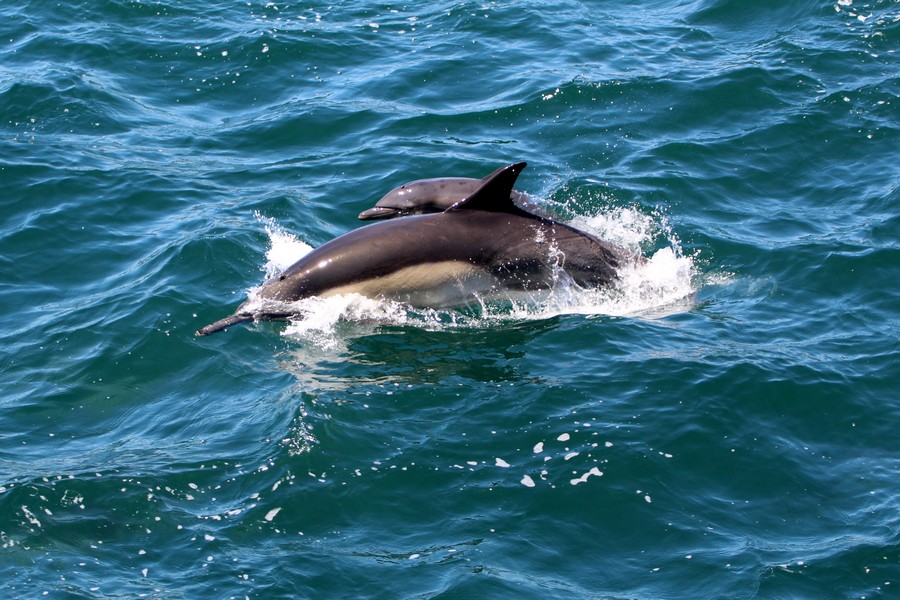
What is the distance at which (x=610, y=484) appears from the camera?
11.7m

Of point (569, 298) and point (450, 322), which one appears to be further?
point (569, 298)


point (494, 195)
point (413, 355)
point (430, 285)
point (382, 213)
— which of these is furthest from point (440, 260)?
point (382, 213)

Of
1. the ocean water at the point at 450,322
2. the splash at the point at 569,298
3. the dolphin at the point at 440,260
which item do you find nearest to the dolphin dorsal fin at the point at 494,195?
the dolphin at the point at 440,260

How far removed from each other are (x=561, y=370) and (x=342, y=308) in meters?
2.90

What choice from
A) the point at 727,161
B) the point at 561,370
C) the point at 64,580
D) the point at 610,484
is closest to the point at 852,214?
the point at 727,161

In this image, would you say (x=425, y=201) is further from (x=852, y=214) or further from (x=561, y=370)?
(x=852, y=214)

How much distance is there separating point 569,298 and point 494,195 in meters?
1.78

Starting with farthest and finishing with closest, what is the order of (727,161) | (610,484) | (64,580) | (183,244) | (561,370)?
(727,161) → (183,244) → (561,370) → (610,484) → (64,580)

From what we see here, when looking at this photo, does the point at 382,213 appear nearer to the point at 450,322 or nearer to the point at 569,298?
the point at 450,322

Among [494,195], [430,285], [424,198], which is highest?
[494,195]

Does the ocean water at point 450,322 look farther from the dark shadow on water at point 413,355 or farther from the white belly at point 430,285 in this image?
the white belly at point 430,285

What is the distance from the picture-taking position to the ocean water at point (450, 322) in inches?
431

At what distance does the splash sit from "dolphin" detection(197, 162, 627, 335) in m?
0.14

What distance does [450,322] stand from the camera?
1495 centimetres
